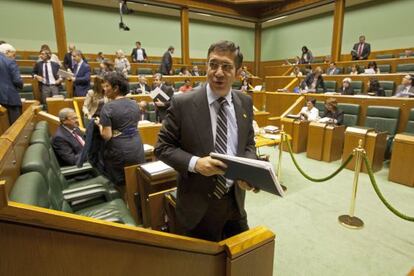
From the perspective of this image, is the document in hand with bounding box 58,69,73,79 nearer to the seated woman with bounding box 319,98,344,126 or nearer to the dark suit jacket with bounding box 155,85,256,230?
the dark suit jacket with bounding box 155,85,256,230

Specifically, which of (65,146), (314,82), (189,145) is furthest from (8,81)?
(314,82)

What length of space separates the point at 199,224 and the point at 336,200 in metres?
2.23

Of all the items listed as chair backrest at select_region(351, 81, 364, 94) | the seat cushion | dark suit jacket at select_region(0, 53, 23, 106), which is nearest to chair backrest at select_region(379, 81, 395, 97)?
chair backrest at select_region(351, 81, 364, 94)

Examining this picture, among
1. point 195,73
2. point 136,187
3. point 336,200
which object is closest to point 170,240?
point 136,187

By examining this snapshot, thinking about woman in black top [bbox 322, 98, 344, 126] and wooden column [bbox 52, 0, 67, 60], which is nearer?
woman in black top [bbox 322, 98, 344, 126]

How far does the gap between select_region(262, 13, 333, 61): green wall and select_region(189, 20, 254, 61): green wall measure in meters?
1.01

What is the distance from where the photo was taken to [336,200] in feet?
9.48

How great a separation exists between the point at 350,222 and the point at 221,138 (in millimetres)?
1978

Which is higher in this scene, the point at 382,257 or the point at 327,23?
the point at 327,23

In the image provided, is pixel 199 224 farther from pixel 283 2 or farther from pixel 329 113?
pixel 283 2

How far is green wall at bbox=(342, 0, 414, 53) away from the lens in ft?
27.0

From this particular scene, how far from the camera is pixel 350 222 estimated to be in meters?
2.43

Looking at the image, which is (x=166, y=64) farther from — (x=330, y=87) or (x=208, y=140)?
(x=208, y=140)

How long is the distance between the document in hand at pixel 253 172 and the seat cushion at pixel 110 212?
0.96 m
